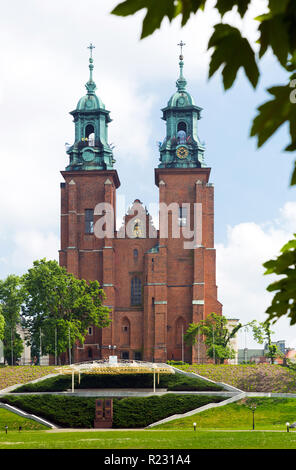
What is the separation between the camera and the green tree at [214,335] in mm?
66562

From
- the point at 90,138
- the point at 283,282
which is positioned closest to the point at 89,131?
the point at 90,138

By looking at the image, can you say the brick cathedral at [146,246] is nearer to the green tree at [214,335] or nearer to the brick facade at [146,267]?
the brick facade at [146,267]

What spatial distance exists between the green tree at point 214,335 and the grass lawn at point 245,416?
16.4 meters

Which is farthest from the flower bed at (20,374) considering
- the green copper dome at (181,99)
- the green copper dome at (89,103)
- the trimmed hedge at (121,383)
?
the green copper dome at (181,99)

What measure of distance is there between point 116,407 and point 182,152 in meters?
33.2

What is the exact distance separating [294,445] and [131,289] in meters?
44.7

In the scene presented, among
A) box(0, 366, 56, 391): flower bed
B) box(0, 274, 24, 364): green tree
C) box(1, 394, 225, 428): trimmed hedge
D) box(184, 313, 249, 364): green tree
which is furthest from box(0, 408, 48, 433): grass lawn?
box(184, 313, 249, 364): green tree

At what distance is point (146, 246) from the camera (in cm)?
7356

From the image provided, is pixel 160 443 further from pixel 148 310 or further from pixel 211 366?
pixel 148 310

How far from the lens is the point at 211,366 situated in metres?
60.2

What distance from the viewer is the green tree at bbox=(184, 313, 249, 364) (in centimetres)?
6656

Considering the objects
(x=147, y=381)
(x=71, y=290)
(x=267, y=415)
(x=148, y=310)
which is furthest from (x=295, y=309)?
(x=148, y=310)

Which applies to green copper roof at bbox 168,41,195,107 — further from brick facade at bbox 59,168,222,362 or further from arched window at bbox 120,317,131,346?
arched window at bbox 120,317,131,346

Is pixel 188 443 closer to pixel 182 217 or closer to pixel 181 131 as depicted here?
pixel 182 217
